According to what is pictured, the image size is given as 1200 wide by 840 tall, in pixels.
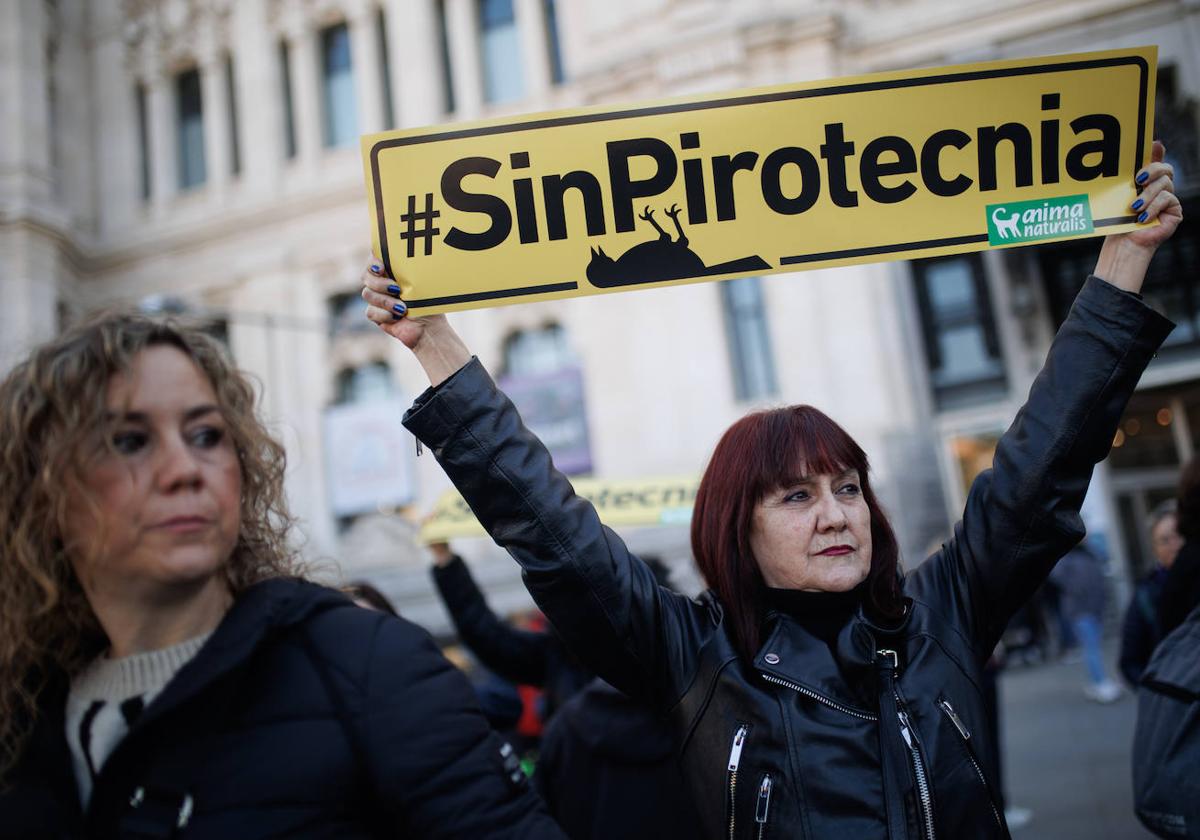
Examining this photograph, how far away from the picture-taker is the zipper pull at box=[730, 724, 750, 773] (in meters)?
1.77

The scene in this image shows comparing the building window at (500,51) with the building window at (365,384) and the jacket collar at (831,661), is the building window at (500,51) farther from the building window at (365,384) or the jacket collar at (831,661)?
the jacket collar at (831,661)

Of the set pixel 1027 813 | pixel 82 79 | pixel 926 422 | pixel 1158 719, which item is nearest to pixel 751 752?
pixel 1158 719

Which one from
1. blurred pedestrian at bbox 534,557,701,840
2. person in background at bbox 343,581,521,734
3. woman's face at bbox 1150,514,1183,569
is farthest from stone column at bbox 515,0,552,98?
blurred pedestrian at bbox 534,557,701,840

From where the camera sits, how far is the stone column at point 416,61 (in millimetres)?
16750

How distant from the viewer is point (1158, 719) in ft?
7.78

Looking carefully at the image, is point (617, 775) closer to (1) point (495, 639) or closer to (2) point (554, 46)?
(1) point (495, 639)

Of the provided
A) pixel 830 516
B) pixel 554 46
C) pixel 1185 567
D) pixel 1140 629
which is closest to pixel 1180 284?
pixel 1140 629

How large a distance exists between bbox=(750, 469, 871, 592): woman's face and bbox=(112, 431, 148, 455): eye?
1.22m

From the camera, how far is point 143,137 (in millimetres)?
19609

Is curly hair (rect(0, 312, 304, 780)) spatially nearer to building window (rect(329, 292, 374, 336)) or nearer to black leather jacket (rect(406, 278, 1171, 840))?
black leather jacket (rect(406, 278, 1171, 840))

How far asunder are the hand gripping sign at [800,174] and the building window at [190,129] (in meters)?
19.3

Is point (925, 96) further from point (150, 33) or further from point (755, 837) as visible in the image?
point (150, 33)

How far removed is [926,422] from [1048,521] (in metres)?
12.3

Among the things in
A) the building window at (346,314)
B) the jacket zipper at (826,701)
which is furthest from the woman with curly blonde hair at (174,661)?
the building window at (346,314)
